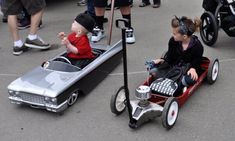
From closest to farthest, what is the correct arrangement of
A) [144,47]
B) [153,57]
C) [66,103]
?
[66,103] → [153,57] → [144,47]

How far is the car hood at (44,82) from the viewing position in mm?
3283

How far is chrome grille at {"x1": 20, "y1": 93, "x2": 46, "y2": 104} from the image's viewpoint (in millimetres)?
3312

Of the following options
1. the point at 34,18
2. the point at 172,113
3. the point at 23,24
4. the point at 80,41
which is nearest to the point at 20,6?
the point at 34,18

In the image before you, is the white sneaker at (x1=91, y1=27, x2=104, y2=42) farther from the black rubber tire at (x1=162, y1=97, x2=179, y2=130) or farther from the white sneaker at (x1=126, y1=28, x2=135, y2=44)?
the black rubber tire at (x1=162, y1=97, x2=179, y2=130)

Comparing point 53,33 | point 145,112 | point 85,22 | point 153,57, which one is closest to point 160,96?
point 145,112

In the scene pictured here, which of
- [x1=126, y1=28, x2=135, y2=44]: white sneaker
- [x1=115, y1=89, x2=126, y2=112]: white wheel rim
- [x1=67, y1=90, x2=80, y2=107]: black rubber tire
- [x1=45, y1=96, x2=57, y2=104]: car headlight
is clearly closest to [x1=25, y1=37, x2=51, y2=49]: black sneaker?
[x1=126, y1=28, x2=135, y2=44]: white sneaker

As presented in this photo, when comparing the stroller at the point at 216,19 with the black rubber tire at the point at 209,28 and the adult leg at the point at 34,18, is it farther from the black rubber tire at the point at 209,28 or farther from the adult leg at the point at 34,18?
the adult leg at the point at 34,18

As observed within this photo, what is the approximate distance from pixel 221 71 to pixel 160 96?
1.14 meters

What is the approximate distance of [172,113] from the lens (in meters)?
3.10

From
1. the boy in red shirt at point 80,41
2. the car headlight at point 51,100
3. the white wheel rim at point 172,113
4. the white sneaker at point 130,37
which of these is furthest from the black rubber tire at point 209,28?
the car headlight at point 51,100

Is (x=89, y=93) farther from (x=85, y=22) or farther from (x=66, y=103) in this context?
(x=85, y=22)

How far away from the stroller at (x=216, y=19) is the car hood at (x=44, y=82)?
1.87m

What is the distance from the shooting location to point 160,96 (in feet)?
10.8

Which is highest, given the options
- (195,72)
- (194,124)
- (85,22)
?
(85,22)
